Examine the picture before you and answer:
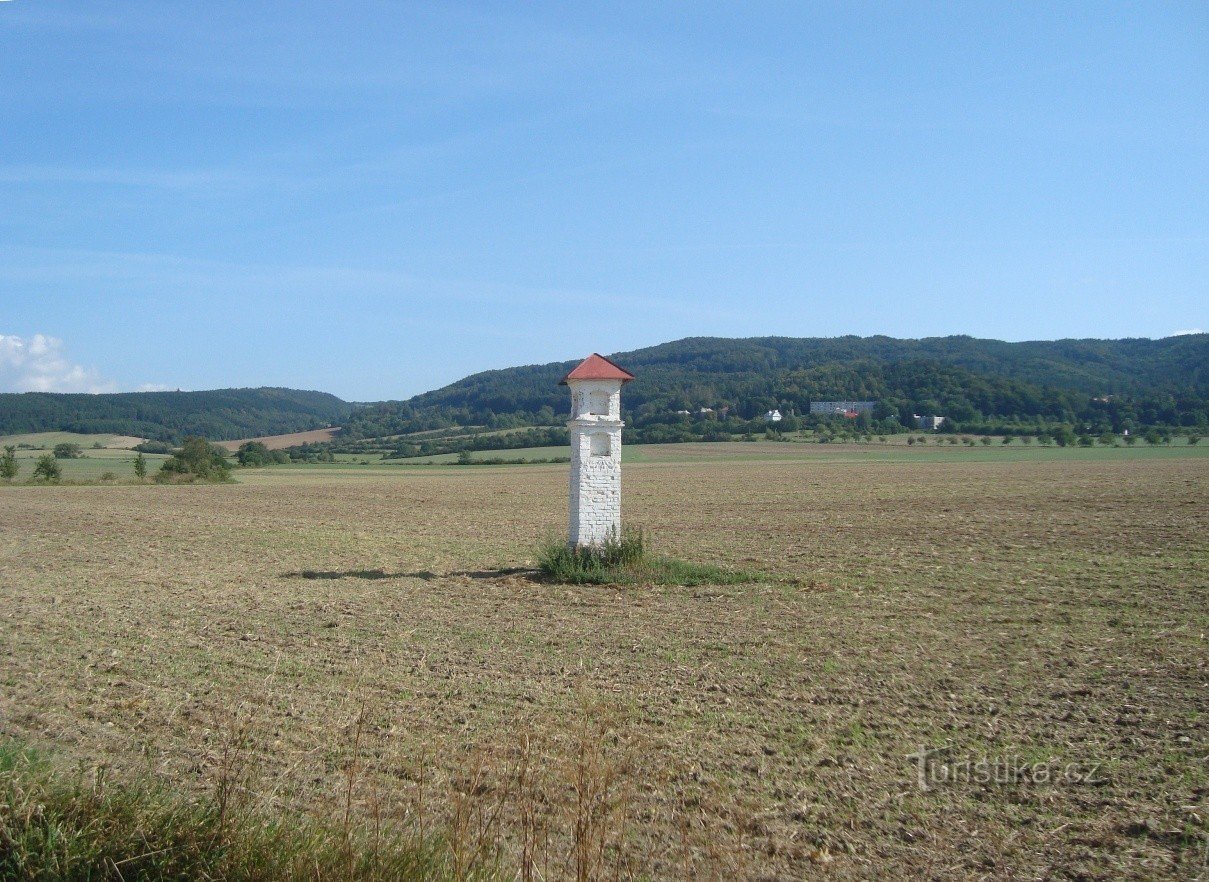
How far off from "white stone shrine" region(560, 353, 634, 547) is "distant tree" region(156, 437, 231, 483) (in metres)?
46.0

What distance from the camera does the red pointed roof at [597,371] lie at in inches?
673

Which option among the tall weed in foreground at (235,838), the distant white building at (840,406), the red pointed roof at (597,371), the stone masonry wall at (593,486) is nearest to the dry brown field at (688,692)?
the tall weed in foreground at (235,838)

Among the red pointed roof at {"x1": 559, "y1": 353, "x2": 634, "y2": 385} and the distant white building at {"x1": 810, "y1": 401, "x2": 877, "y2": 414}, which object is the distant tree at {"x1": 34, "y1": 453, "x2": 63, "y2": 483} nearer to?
the red pointed roof at {"x1": 559, "y1": 353, "x2": 634, "y2": 385}

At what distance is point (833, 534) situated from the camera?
23391mm

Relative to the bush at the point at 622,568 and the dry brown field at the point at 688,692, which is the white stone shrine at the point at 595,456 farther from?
the dry brown field at the point at 688,692

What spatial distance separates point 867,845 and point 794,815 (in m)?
0.56

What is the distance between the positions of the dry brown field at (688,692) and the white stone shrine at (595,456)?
5.42 ft

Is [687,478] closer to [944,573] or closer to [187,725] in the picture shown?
[944,573]

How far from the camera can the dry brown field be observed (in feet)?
17.4

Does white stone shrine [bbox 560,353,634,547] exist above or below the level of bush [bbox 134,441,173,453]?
above

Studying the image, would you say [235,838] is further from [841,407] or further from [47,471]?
[841,407]

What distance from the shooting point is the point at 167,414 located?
4850 inches

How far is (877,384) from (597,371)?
336 ft

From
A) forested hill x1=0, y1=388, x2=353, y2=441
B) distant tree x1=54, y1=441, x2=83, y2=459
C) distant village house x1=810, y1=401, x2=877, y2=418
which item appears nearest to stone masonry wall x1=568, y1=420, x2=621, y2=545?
distant tree x1=54, y1=441, x2=83, y2=459
